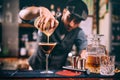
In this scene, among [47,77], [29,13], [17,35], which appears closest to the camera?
[47,77]

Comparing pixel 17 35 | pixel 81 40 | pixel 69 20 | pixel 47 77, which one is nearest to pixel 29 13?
pixel 69 20

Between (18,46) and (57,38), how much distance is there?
2.14 meters

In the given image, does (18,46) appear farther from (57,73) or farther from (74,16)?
(57,73)

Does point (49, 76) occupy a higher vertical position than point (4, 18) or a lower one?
lower

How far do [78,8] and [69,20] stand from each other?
0.49 feet

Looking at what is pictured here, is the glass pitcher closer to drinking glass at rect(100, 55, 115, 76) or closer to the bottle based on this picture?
drinking glass at rect(100, 55, 115, 76)

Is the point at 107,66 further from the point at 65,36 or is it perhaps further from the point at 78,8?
the point at 78,8

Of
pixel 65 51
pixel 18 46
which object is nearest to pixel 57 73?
pixel 65 51

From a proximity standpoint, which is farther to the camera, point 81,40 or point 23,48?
point 23,48

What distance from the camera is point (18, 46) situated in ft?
14.1

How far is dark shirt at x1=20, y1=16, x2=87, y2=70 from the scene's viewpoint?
2.27m

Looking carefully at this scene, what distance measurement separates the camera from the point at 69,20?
89.7 inches

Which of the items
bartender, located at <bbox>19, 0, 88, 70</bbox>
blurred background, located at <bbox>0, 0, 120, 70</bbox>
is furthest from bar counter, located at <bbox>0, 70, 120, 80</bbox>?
blurred background, located at <bbox>0, 0, 120, 70</bbox>

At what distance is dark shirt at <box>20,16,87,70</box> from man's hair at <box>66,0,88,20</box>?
139 mm
